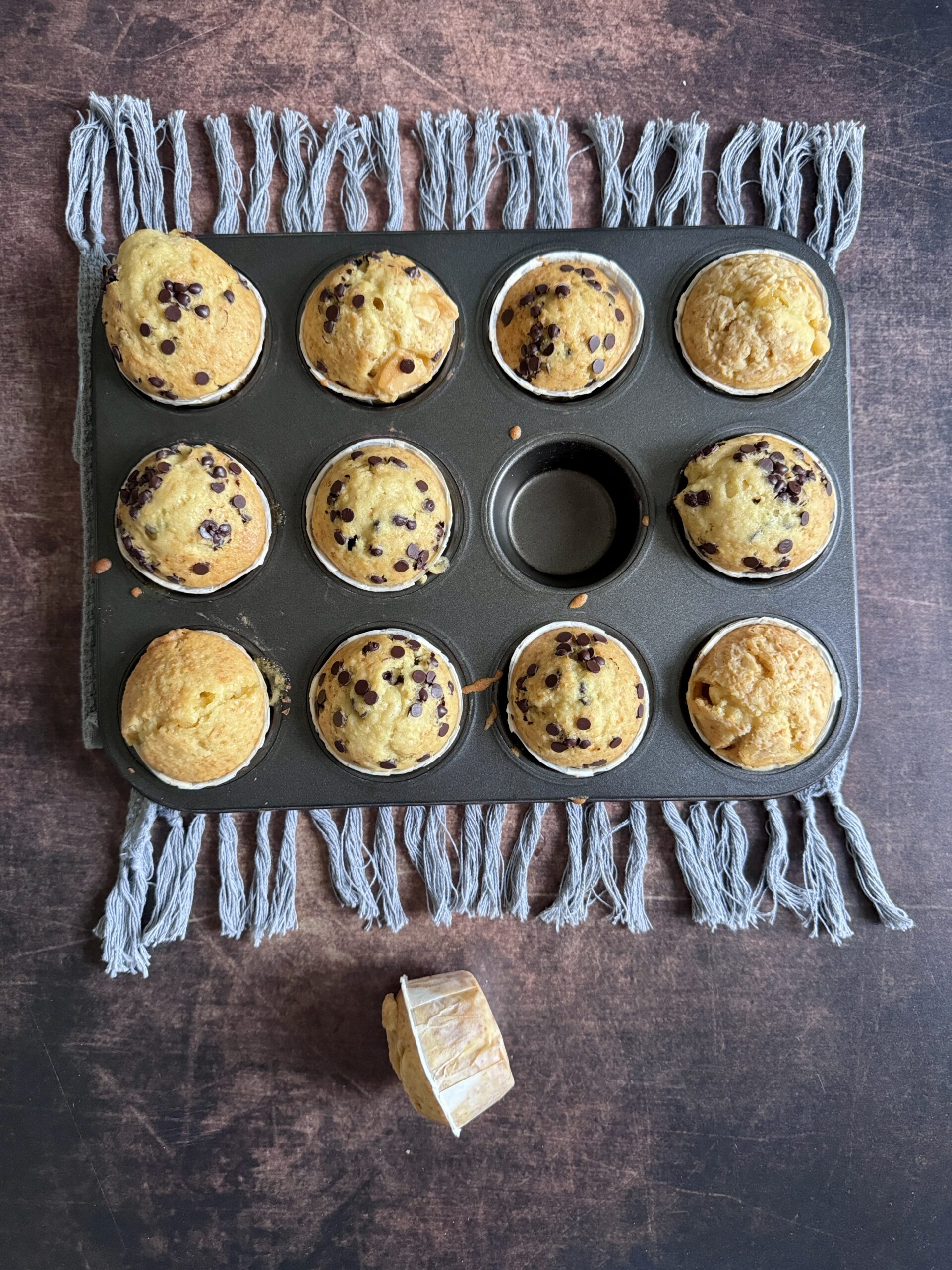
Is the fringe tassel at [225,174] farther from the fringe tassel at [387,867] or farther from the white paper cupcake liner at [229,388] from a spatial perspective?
the fringe tassel at [387,867]

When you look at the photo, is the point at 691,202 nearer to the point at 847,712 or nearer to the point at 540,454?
the point at 540,454

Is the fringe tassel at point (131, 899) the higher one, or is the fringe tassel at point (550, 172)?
the fringe tassel at point (550, 172)

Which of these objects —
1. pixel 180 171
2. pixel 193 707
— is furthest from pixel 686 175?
pixel 193 707

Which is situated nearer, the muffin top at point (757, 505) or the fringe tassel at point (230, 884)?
the muffin top at point (757, 505)

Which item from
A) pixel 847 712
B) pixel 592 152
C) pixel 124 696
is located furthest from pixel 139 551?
pixel 847 712

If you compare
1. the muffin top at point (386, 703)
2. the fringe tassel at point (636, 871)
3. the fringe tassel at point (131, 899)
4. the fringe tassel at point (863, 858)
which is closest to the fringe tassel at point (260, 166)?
the muffin top at point (386, 703)

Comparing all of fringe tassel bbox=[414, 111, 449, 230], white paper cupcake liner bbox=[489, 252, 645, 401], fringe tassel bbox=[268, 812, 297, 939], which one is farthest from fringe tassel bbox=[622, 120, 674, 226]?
fringe tassel bbox=[268, 812, 297, 939]

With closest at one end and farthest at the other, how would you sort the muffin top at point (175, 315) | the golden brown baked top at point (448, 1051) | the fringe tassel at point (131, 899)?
the muffin top at point (175, 315) → the golden brown baked top at point (448, 1051) → the fringe tassel at point (131, 899)
